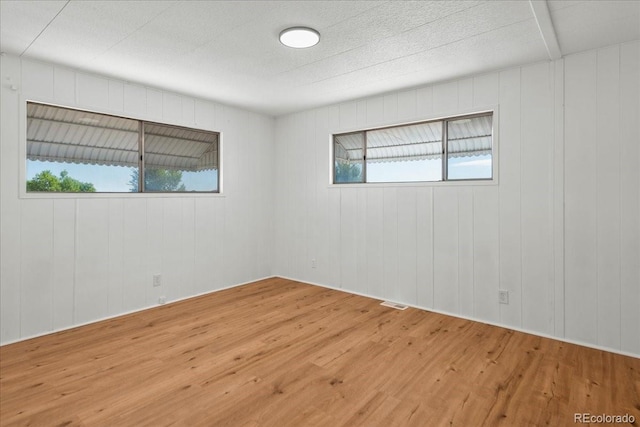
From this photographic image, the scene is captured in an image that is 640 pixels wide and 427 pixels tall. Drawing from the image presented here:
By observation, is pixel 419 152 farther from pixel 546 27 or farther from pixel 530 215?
pixel 546 27

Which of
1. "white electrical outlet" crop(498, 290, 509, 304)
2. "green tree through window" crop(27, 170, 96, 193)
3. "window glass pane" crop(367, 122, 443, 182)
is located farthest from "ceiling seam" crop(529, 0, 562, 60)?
"green tree through window" crop(27, 170, 96, 193)

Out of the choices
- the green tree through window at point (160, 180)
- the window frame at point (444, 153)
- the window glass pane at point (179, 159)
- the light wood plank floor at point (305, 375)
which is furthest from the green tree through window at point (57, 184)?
the window frame at point (444, 153)

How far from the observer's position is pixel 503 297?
3467 mm

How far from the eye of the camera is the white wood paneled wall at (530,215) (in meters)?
2.89

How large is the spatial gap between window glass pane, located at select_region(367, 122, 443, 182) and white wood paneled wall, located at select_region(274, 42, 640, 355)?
6.4 inches

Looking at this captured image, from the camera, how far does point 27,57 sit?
3152 millimetres

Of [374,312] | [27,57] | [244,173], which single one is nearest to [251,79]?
[244,173]

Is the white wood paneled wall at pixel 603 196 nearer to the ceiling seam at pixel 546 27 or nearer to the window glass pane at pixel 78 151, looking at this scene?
the ceiling seam at pixel 546 27

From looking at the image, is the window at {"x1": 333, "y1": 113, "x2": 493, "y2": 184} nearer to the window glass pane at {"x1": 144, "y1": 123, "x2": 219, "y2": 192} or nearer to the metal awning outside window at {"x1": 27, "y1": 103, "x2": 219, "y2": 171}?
the window glass pane at {"x1": 144, "y1": 123, "x2": 219, "y2": 192}

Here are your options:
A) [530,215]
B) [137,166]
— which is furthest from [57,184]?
[530,215]

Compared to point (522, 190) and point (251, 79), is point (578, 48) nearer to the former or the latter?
point (522, 190)

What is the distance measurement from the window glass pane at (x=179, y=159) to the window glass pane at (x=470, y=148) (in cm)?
309

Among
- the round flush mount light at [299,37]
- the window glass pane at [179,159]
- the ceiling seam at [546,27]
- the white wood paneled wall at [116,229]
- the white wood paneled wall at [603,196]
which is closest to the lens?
the ceiling seam at [546,27]

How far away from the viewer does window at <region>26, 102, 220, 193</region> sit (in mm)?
3359
